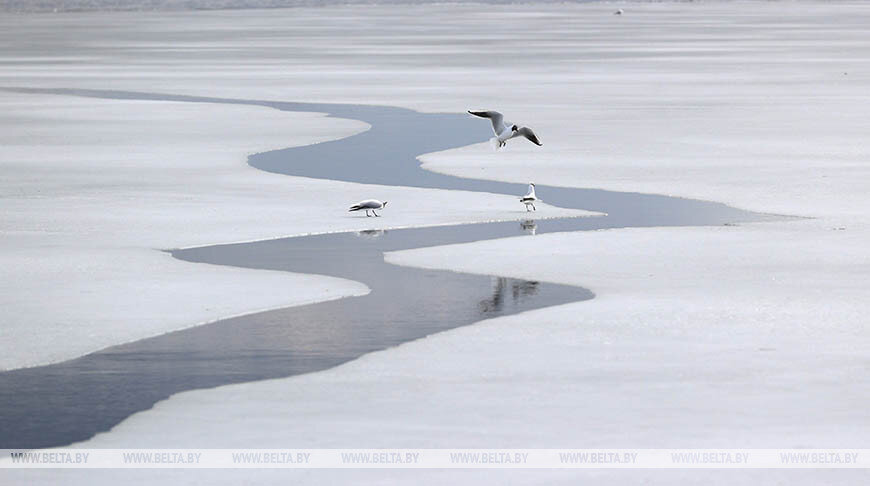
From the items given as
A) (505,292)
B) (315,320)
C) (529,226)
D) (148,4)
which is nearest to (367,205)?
(529,226)

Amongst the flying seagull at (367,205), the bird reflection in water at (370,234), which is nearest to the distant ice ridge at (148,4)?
the flying seagull at (367,205)

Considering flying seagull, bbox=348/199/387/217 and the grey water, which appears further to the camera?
flying seagull, bbox=348/199/387/217

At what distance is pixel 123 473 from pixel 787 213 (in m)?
7.46

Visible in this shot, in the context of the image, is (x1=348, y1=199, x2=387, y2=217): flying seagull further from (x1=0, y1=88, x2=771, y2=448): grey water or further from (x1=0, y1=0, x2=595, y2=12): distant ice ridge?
(x1=0, y1=0, x2=595, y2=12): distant ice ridge

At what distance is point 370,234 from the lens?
37.2 ft

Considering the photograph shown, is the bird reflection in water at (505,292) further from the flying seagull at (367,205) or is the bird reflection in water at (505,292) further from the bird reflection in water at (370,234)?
the flying seagull at (367,205)

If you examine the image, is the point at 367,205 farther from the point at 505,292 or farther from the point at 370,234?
the point at 505,292

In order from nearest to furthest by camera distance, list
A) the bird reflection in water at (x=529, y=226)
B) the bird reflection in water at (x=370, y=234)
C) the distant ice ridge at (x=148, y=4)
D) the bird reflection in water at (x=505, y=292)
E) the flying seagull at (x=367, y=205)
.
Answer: the bird reflection in water at (x=505, y=292) < the bird reflection in water at (x=370, y=234) < the bird reflection in water at (x=529, y=226) < the flying seagull at (x=367, y=205) < the distant ice ridge at (x=148, y=4)

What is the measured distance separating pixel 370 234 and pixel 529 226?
1197 millimetres

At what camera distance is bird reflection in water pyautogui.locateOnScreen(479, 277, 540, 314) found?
867 cm

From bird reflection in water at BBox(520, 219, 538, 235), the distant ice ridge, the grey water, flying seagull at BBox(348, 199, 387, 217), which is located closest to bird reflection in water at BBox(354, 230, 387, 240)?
the grey water

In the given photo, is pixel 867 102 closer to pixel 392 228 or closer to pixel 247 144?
pixel 247 144

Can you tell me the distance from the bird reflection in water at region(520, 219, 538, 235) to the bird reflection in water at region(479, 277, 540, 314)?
1.96 m

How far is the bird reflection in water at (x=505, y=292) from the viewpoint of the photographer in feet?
28.5
